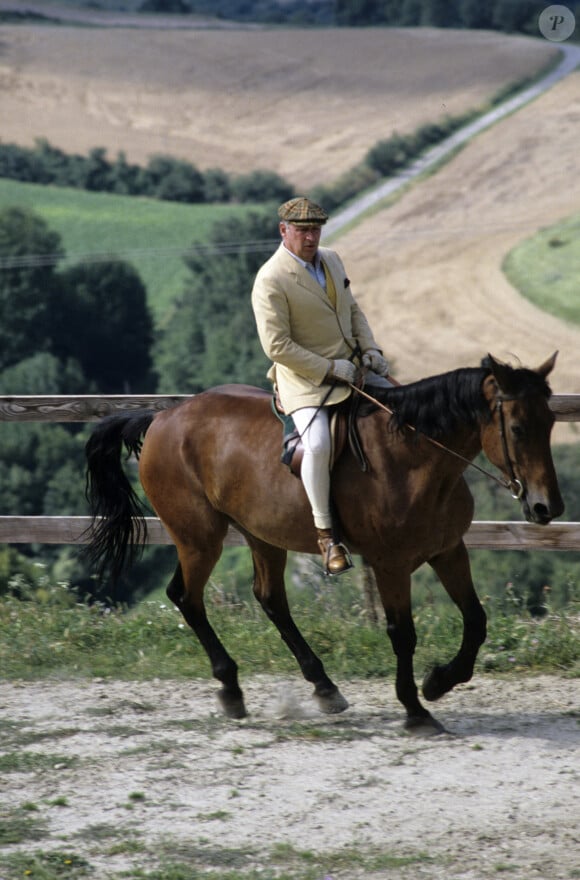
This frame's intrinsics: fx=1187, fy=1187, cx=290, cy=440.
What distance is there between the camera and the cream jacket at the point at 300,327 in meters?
5.78

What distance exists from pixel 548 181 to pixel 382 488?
7686 cm

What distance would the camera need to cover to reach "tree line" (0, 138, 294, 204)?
87312mm

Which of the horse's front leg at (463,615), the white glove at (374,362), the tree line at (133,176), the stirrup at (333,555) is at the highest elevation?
the tree line at (133,176)

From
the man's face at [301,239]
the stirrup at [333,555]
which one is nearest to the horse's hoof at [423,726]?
the stirrup at [333,555]

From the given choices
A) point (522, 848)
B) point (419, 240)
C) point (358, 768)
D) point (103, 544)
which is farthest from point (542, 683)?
point (419, 240)

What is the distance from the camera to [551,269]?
7125cm

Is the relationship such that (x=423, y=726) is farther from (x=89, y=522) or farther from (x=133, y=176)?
(x=133, y=176)

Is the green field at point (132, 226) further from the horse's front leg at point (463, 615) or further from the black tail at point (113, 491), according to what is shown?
the horse's front leg at point (463, 615)

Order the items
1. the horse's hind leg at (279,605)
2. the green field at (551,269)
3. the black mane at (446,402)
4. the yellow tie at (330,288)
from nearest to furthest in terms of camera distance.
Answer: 1. the black mane at (446,402)
2. the yellow tie at (330,288)
3. the horse's hind leg at (279,605)
4. the green field at (551,269)

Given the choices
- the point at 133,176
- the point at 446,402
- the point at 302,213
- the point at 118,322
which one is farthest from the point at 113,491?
the point at 133,176

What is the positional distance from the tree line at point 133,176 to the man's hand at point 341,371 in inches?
3265

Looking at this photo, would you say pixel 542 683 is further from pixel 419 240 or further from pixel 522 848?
pixel 419 240

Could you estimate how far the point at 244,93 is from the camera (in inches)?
3755

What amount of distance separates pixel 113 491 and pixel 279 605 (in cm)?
123
